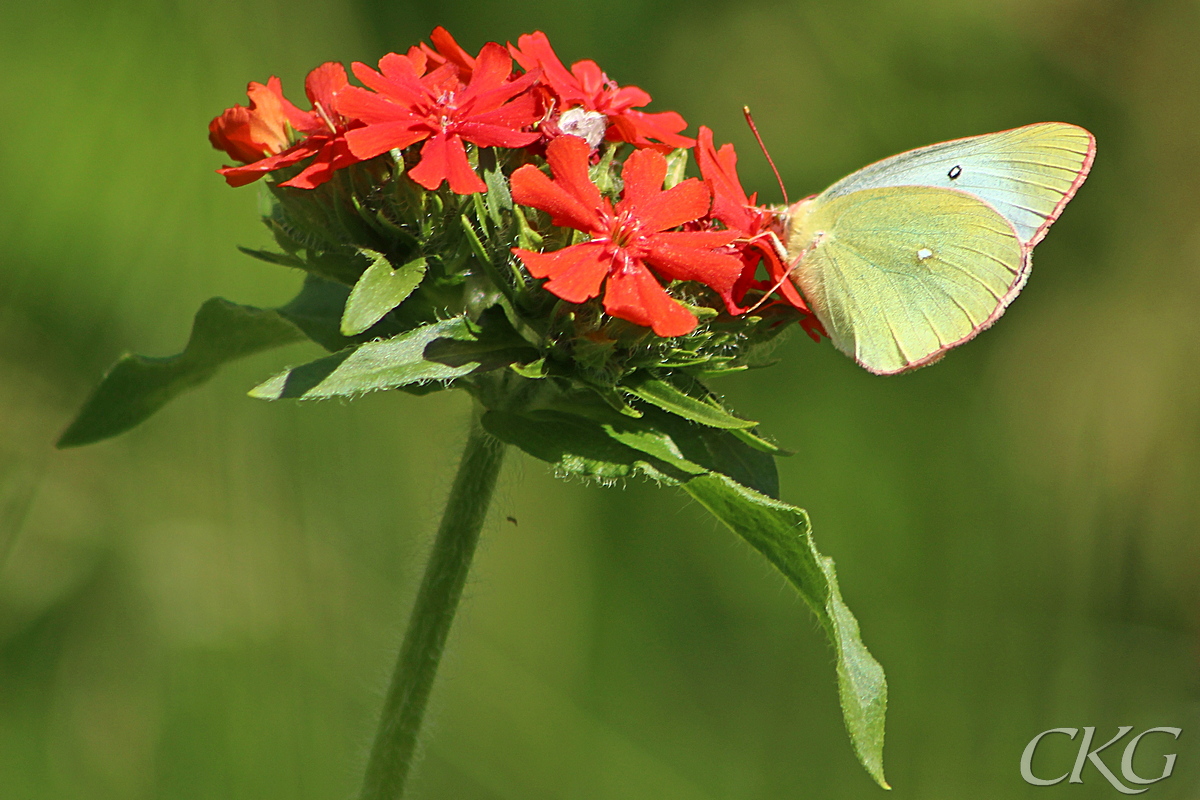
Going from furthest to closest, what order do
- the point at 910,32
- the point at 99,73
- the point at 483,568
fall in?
the point at 910,32, the point at 483,568, the point at 99,73

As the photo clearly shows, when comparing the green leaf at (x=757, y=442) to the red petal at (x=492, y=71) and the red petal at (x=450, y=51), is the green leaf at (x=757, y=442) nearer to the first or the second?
the red petal at (x=492, y=71)

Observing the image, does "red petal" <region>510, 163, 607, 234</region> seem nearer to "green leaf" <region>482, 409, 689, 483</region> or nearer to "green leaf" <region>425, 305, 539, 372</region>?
"green leaf" <region>425, 305, 539, 372</region>

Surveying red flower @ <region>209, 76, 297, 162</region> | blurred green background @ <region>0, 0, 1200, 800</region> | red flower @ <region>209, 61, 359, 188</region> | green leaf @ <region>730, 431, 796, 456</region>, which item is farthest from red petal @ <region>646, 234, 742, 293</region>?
blurred green background @ <region>0, 0, 1200, 800</region>

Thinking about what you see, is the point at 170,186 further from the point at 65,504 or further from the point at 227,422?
the point at 65,504

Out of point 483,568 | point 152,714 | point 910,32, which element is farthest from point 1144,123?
point 152,714

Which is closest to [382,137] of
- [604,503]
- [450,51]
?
[450,51]
